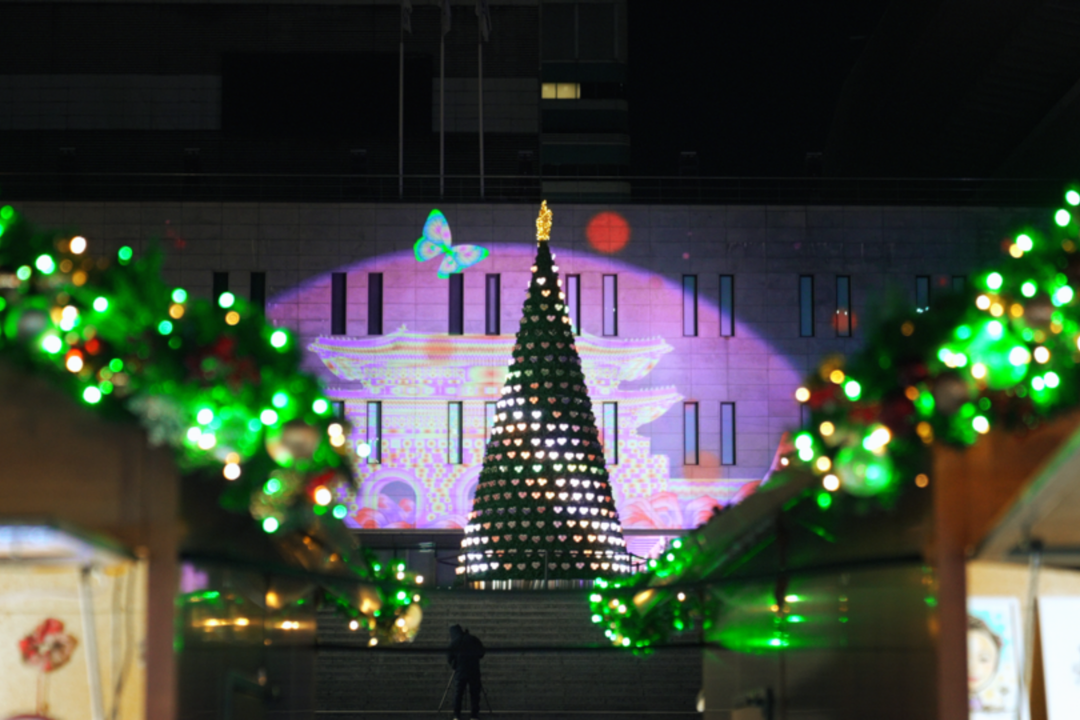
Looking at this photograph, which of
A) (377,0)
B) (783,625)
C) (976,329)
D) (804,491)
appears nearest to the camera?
(976,329)

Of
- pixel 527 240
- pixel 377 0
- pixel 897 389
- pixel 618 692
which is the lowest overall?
pixel 618 692

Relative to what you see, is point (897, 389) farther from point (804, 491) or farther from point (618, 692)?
point (618, 692)

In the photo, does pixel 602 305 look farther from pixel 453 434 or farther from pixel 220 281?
pixel 220 281

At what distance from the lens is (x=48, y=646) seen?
5691 mm

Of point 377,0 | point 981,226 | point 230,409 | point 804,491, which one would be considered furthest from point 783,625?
point 377,0

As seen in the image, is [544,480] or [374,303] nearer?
[544,480]

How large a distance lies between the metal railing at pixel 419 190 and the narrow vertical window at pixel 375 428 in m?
5.96

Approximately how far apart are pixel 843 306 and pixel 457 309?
1108 cm

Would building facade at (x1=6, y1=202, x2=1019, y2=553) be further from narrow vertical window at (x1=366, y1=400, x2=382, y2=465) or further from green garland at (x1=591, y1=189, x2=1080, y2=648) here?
green garland at (x1=591, y1=189, x2=1080, y2=648)

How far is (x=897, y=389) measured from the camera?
5.98 m


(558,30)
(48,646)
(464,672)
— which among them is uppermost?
(558,30)

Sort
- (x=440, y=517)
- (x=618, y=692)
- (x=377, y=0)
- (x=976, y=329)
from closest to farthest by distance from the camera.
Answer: (x=976, y=329) < (x=618, y=692) < (x=440, y=517) < (x=377, y=0)

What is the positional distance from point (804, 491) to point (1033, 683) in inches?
56.8

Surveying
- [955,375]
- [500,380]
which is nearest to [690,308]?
[500,380]
